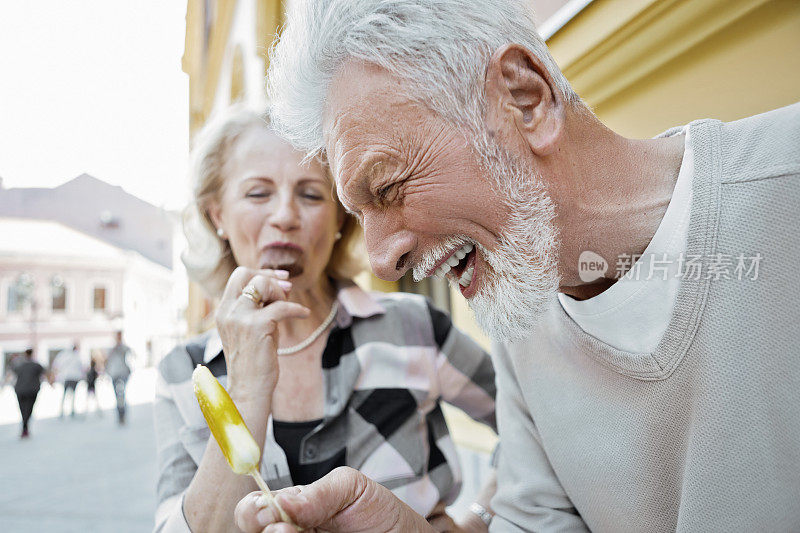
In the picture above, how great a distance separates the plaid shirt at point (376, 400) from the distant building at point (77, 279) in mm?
23551

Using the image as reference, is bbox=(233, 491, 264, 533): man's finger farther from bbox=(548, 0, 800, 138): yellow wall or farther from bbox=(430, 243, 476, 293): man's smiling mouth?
bbox=(548, 0, 800, 138): yellow wall

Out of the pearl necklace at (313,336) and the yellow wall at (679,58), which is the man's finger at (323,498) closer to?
the pearl necklace at (313,336)

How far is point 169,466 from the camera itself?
1.45 m

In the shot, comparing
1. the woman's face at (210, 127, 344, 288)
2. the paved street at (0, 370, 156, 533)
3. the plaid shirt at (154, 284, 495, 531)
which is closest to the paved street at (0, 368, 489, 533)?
the paved street at (0, 370, 156, 533)

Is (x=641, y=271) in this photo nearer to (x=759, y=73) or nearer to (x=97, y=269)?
(x=759, y=73)

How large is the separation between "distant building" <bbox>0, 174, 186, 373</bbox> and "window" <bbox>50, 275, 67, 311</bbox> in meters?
0.05

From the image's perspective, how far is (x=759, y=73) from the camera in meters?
1.31

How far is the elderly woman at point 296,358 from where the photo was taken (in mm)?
1367

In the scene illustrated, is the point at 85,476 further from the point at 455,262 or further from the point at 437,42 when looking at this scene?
the point at 437,42

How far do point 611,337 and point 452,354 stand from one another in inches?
30.1

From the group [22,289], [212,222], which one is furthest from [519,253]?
[22,289]

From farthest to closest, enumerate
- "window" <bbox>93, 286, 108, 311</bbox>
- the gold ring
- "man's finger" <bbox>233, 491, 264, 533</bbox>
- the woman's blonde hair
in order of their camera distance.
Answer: "window" <bbox>93, 286, 108, 311</bbox> → the woman's blonde hair → the gold ring → "man's finger" <bbox>233, 491, 264, 533</bbox>

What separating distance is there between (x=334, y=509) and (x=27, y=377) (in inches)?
423

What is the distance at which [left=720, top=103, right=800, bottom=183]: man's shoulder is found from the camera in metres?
0.92
